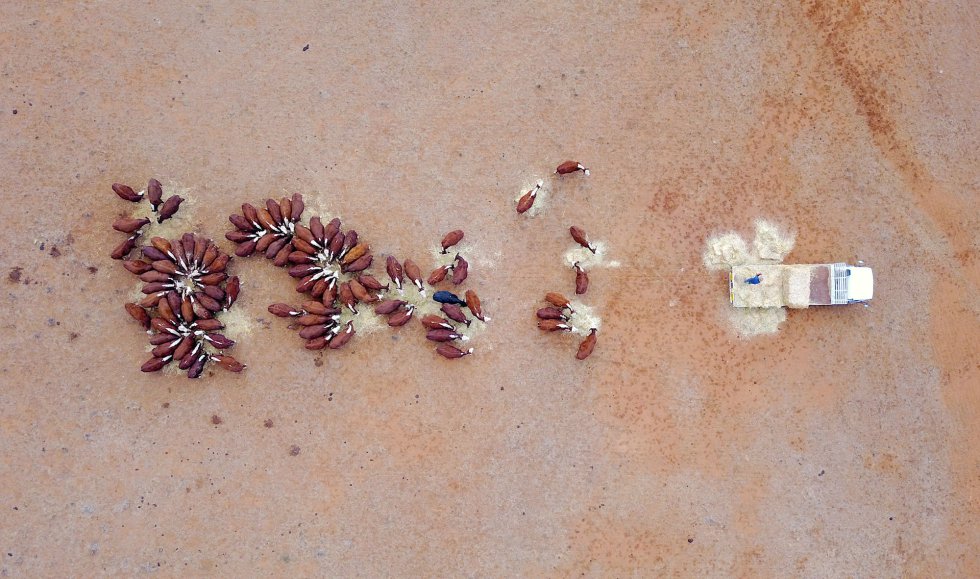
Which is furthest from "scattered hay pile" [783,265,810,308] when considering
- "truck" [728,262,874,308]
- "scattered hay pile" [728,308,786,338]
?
"scattered hay pile" [728,308,786,338]

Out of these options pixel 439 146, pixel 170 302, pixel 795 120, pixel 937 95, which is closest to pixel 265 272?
pixel 170 302

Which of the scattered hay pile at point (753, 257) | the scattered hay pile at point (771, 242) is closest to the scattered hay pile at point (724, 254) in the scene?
the scattered hay pile at point (753, 257)

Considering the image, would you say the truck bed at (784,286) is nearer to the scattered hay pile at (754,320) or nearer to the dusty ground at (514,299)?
the scattered hay pile at (754,320)

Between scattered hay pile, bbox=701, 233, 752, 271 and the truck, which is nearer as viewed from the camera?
the truck

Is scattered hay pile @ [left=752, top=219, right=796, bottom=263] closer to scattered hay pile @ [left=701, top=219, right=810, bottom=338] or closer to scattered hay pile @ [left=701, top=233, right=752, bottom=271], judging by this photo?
scattered hay pile @ [left=701, top=219, right=810, bottom=338]

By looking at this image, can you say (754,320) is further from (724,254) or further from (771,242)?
(771,242)

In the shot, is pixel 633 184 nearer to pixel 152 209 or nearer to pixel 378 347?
pixel 378 347

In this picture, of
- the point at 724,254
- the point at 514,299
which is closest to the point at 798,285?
the point at 724,254
